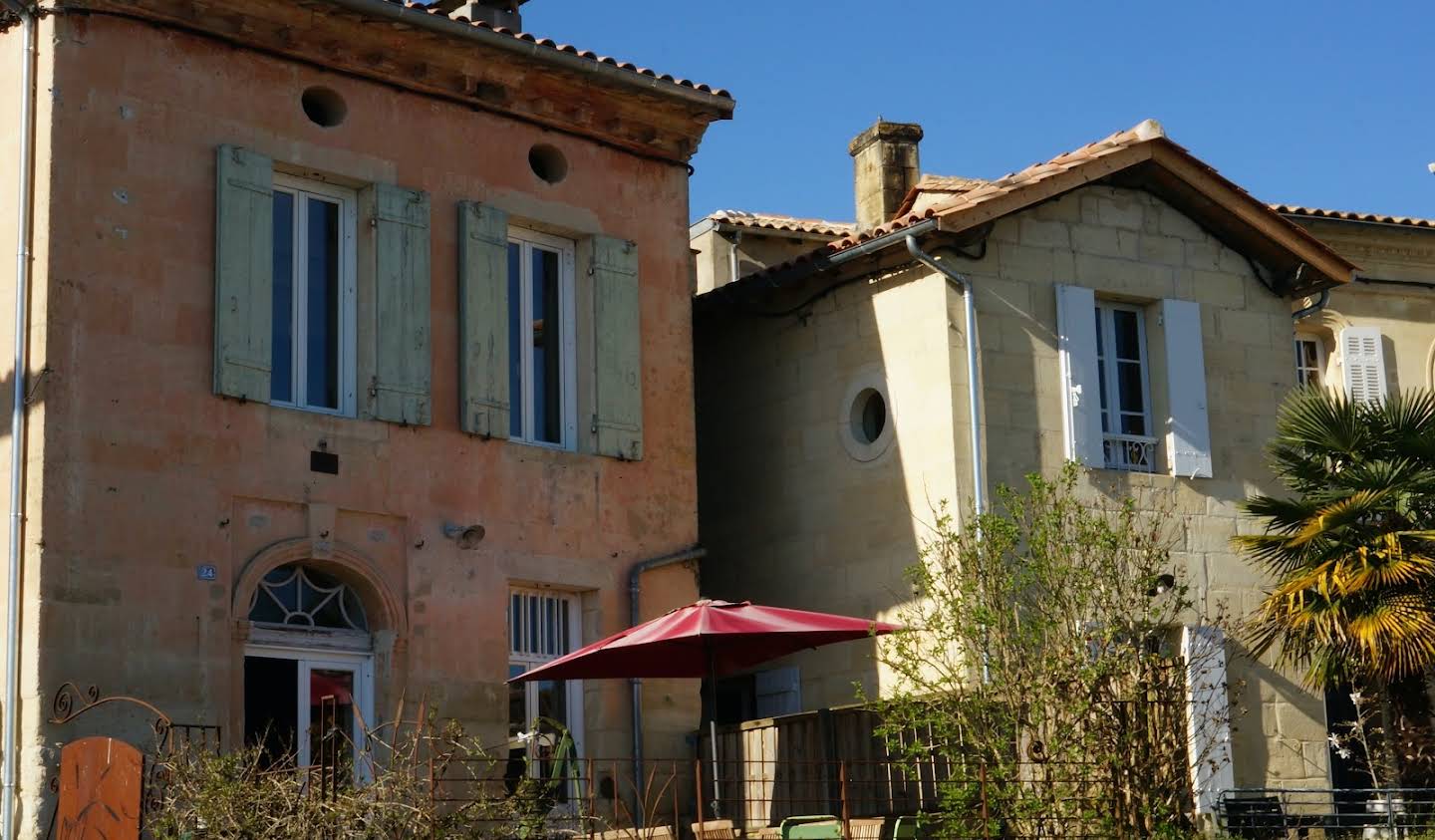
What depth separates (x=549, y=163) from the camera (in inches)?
667

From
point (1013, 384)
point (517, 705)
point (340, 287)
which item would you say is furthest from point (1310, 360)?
point (340, 287)

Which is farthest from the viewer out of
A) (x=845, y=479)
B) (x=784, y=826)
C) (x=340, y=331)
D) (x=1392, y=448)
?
(x=845, y=479)

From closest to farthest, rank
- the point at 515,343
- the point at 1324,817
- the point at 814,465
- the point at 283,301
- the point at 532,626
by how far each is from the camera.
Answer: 1. the point at 283,301
2. the point at 1324,817
3. the point at 532,626
4. the point at 515,343
5. the point at 814,465

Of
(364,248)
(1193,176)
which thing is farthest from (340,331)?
(1193,176)

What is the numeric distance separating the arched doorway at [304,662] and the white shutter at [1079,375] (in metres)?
5.91

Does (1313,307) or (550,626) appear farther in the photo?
(1313,307)

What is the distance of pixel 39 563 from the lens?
13.2 metres

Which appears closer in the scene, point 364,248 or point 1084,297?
point 364,248

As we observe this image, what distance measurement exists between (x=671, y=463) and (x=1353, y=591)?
5.26 m

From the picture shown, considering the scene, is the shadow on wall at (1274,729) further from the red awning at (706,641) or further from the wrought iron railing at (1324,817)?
the red awning at (706,641)

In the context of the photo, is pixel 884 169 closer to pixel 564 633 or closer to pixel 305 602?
pixel 564 633

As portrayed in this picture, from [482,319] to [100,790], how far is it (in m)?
5.50

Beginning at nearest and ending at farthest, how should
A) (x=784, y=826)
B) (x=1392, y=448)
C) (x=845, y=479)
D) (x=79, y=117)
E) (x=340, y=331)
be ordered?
1. (x=784, y=826)
2. (x=79, y=117)
3. (x=340, y=331)
4. (x=1392, y=448)
5. (x=845, y=479)

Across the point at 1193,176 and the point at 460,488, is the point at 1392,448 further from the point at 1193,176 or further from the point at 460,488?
the point at 460,488
